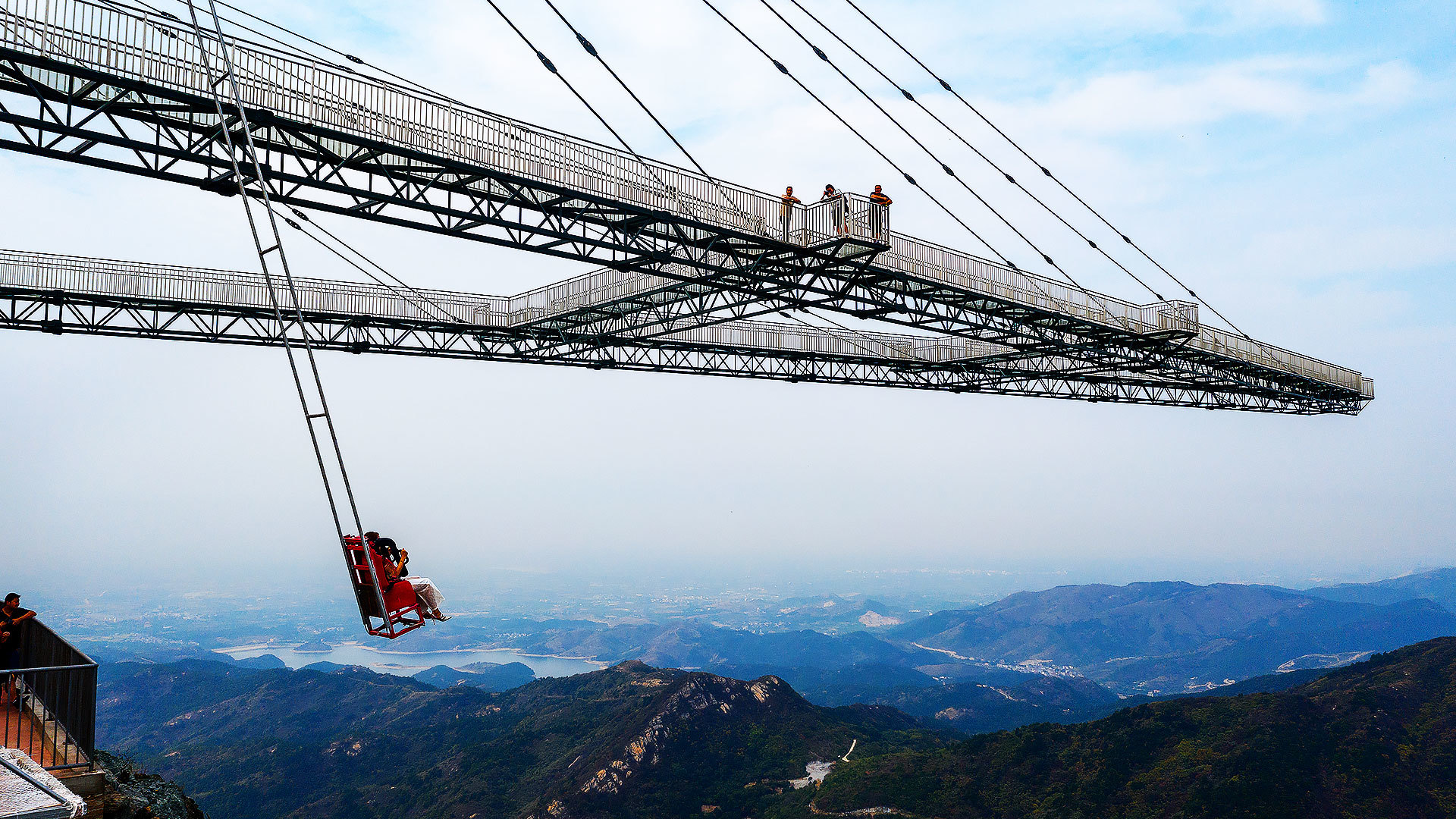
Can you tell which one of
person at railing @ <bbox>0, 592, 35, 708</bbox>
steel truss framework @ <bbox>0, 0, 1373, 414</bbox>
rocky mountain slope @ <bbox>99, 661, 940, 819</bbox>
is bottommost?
rocky mountain slope @ <bbox>99, 661, 940, 819</bbox>

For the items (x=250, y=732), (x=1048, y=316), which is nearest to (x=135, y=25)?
(x=1048, y=316)

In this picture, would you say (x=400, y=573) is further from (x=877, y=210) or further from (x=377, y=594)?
(x=877, y=210)

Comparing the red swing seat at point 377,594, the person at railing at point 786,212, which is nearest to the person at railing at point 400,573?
the red swing seat at point 377,594

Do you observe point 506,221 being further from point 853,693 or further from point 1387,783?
point 853,693

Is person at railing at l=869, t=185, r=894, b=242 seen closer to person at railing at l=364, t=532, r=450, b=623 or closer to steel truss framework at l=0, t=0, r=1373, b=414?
steel truss framework at l=0, t=0, r=1373, b=414

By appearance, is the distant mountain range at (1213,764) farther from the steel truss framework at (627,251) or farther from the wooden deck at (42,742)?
the wooden deck at (42,742)

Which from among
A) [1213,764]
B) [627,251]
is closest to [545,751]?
[1213,764]

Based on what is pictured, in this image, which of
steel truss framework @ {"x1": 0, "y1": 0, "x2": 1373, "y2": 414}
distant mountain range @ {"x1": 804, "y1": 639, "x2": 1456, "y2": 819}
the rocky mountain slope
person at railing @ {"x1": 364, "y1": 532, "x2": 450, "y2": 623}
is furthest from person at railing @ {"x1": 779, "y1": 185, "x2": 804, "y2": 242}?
the rocky mountain slope
